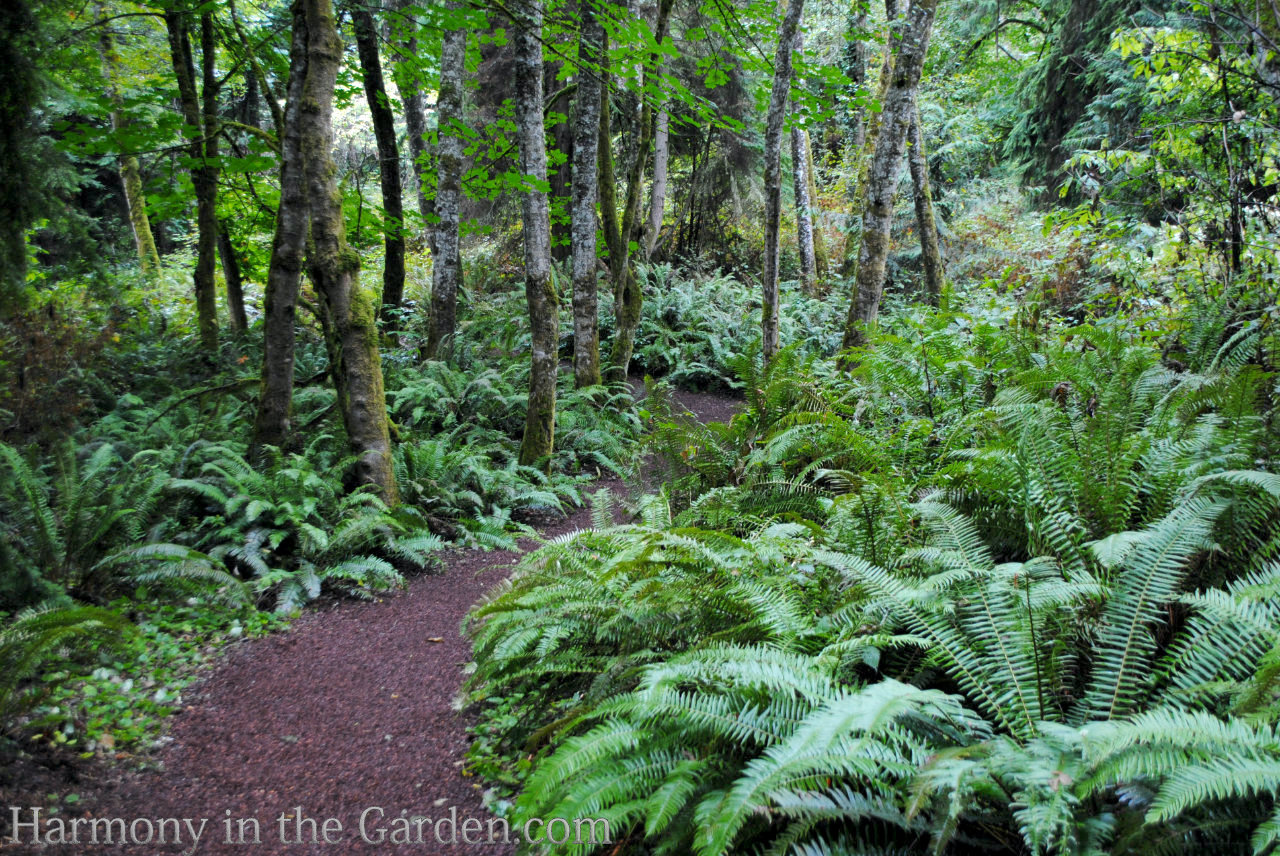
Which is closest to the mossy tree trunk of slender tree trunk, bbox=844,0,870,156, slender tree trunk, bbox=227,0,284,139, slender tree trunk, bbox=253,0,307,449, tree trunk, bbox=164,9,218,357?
slender tree trunk, bbox=227,0,284,139

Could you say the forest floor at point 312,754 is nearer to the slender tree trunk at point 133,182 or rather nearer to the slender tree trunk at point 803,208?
the slender tree trunk at point 133,182

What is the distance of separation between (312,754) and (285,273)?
15.9 feet

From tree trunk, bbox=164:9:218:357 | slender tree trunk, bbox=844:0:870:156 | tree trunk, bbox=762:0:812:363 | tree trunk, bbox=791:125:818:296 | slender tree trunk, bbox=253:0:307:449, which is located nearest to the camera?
slender tree trunk, bbox=253:0:307:449

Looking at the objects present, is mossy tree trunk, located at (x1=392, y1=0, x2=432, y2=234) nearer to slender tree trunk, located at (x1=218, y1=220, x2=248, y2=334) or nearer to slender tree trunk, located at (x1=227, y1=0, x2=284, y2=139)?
slender tree trunk, located at (x1=227, y1=0, x2=284, y2=139)

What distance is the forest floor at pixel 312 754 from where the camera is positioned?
3.09 metres

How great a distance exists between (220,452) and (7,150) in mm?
3581

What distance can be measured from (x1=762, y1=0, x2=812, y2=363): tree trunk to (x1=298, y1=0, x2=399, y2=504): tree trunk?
435cm

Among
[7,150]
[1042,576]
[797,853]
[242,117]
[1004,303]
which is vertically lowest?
[797,853]

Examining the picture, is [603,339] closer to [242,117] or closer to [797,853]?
[242,117]

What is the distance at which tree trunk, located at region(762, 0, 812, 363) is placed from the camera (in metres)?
8.31

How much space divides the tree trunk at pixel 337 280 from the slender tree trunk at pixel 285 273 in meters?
0.85

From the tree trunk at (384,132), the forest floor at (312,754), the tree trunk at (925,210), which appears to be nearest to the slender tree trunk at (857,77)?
the tree trunk at (925,210)

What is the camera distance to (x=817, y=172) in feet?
79.3

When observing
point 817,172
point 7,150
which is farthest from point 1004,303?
point 817,172
